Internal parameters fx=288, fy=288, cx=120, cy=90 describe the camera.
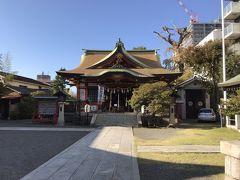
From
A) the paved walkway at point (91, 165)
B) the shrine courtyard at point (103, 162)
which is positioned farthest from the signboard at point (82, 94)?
the paved walkway at point (91, 165)

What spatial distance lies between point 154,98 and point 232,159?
1621 cm

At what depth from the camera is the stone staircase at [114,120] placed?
23.1 m

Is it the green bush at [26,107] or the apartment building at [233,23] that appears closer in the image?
the green bush at [26,107]

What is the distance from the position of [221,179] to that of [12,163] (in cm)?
Answer: 599

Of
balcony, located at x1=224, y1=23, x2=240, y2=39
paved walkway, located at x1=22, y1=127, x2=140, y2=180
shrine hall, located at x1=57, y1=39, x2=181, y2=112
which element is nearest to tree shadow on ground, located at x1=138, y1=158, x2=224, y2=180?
paved walkway, located at x1=22, y1=127, x2=140, y2=180

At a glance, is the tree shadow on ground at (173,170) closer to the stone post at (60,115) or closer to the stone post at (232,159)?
the stone post at (232,159)

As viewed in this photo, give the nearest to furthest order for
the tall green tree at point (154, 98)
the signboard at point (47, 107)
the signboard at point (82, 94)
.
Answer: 1. the tall green tree at point (154, 98)
2. the signboard at point (47, 107)
3. the signboard at point (82, 94)

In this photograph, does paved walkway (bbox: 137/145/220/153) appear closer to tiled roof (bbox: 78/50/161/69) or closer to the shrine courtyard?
the shrine courtyard

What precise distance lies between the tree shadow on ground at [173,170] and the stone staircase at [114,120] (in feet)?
45.9

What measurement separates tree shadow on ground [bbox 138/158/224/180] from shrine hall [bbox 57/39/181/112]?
60.4 feet

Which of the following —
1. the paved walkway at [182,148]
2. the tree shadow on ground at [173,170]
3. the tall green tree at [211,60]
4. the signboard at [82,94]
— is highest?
the tall green tree at [211,60]

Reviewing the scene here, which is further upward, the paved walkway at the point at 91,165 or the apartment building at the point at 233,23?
the apartment building at the point at 233,23

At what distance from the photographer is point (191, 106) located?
1326 inches

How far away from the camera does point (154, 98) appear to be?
21406 millimetres
